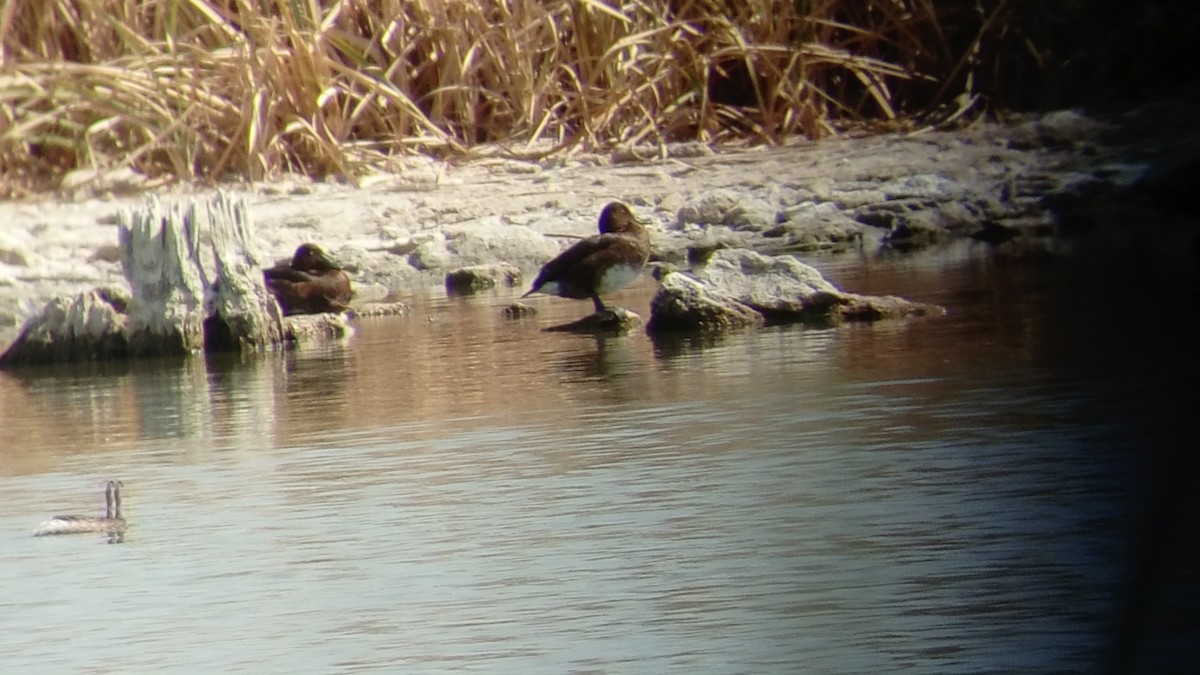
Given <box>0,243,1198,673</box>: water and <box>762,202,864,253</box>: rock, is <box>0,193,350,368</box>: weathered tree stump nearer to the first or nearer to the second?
<box>0,243,1198,673</box>: water

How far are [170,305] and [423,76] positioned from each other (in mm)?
3352

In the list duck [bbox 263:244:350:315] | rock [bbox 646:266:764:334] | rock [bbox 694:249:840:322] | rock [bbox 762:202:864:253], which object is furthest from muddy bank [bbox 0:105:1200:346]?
rock [bbox 646:266:764:334]

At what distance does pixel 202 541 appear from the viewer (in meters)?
2.67

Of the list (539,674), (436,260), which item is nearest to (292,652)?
(539,674)

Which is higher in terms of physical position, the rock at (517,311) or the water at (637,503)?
the rock at (517,311)

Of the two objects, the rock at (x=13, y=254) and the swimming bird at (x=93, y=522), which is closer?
the swimming bird at (x=93, y=522)

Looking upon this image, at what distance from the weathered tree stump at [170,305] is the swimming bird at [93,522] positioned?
2.91m

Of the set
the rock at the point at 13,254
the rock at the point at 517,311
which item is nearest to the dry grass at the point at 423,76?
the rock at the point at 13,254

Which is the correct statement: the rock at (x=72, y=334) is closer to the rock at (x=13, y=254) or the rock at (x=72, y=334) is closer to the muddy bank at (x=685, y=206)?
the muddy bank at (x=685, y=206)

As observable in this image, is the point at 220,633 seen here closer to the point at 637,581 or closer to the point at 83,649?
the point at 83,649

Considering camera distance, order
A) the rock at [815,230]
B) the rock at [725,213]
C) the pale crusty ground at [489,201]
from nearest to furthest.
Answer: the pale crusty ground at [489,201], the rock at [815,230], the rock at [725,213]

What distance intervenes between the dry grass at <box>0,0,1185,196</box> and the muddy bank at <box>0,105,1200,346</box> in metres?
0.25

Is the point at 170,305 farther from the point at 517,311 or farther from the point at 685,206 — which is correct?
the point at 685,206

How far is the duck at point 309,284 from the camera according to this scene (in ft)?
20.5
